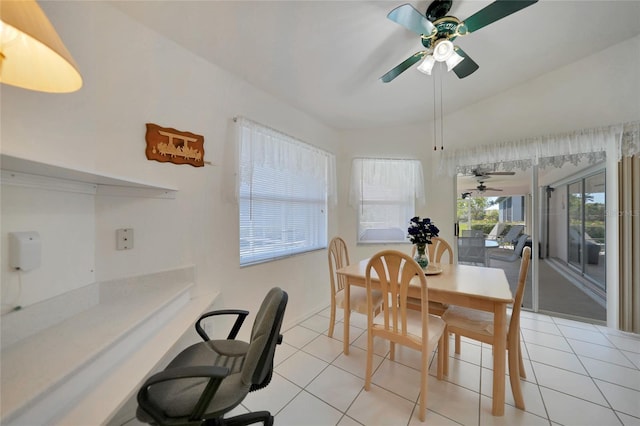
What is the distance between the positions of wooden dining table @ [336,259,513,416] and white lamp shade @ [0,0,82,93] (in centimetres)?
196

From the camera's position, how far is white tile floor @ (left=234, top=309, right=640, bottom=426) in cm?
137

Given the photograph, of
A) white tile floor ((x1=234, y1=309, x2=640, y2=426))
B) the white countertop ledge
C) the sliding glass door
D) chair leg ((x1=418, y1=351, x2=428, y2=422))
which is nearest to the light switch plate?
the white countertop ledge

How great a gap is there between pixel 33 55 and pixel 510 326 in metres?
2.78

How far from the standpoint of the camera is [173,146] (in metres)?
1.65

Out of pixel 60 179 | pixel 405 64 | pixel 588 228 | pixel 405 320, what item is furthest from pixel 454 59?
pixel 588 228

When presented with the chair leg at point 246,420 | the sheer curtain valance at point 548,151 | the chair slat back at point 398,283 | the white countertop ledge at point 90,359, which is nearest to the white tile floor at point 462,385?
the chair leg at point 246,420

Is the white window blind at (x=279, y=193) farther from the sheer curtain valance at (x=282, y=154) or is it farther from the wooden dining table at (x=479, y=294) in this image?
the wooden dining table at (x=479, y=294)

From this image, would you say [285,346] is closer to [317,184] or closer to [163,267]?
[163,267]

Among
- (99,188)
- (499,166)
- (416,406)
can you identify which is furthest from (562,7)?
(99,188)

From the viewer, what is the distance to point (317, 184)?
3.02 m

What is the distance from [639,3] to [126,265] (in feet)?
13.1

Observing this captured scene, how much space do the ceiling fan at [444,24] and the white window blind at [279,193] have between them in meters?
1.30

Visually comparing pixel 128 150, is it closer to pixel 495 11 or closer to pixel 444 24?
pixel 444 24

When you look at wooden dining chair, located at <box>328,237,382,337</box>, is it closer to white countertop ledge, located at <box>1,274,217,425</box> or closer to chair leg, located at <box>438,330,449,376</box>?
chair leg, located at <box>438,330,449,376</box>
